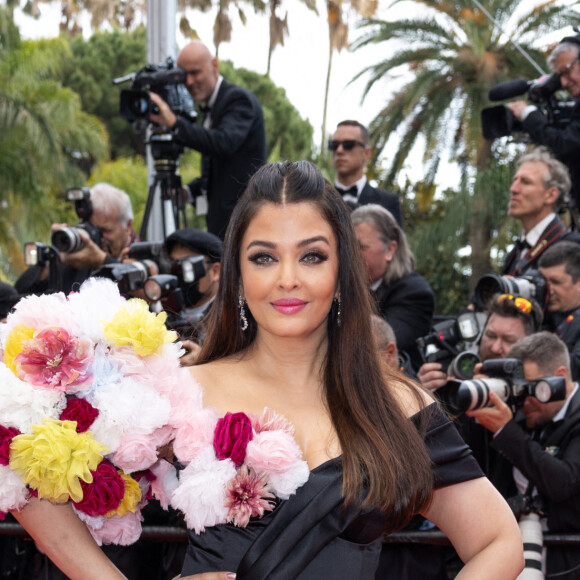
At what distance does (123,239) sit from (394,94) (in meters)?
A: 7.15

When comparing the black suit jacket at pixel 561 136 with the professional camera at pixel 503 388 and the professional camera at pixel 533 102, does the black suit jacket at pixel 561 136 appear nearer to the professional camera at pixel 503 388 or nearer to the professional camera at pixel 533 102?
the professional camera at pixel 533 102

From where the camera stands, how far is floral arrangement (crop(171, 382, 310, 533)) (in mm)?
2324

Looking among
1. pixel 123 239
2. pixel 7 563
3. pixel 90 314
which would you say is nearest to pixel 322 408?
pixel 90 314

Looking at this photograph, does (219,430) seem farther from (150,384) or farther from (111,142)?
(111,142)

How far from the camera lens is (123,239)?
5801 millimetres

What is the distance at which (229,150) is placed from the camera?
554 cm

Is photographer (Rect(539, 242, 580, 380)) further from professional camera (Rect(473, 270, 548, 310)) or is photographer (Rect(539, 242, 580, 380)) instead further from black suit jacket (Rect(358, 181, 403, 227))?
black suit jacket (Rect(358, 181, 403, 227))

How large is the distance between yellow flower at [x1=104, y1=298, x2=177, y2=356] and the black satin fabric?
0.47 metres

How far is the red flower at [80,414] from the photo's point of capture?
2.26 meters

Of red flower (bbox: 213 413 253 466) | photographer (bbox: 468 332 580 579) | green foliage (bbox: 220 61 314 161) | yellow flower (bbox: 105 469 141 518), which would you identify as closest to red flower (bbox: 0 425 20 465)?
yellow flower (bbox: 105 469 141 518)

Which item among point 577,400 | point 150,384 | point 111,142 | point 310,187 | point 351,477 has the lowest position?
point 111,142

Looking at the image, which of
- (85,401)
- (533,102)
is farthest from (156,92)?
(85,401)

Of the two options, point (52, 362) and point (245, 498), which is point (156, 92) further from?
point (245, 498)

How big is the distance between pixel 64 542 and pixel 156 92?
12.4 ft
